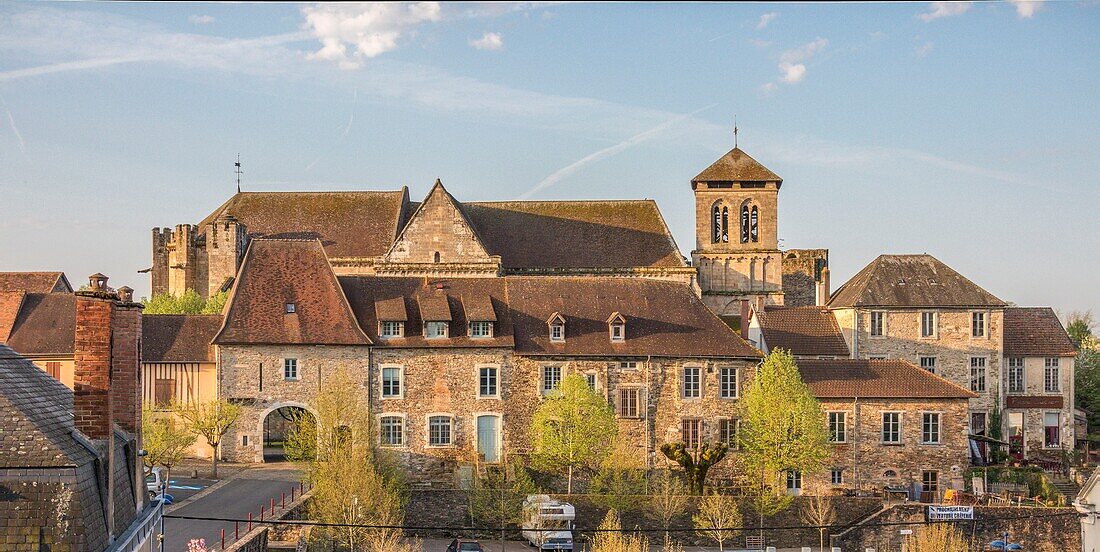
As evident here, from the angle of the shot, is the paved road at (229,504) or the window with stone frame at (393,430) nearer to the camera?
the paved road at (229,504)

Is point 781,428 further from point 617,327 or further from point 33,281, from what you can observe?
point 33,281

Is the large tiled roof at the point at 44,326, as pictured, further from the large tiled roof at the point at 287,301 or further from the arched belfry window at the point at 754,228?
the arched belfry window at the point at 754,228

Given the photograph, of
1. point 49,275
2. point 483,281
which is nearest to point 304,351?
point 483,281

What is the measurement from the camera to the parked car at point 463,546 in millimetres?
36691

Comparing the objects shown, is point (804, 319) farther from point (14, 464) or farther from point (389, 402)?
point (14, 464)

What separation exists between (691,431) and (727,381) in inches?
101

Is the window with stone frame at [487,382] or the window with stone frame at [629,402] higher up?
the window with stone frame at [487,382]

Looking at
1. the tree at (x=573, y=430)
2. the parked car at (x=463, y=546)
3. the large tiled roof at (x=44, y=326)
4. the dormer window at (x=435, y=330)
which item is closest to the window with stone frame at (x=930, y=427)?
the tree at (x=573, y=430)

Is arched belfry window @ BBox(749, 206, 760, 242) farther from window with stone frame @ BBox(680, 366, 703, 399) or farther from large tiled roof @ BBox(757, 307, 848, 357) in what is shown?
window with stone frame @ BBox(680, 366, 703, 399)

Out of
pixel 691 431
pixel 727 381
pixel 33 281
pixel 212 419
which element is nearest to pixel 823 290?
pixel 727 381

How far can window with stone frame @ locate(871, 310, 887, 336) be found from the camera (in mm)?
56094

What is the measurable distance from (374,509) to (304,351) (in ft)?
39.0

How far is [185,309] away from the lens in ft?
194

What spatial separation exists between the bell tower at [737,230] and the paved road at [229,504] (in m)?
37.2
